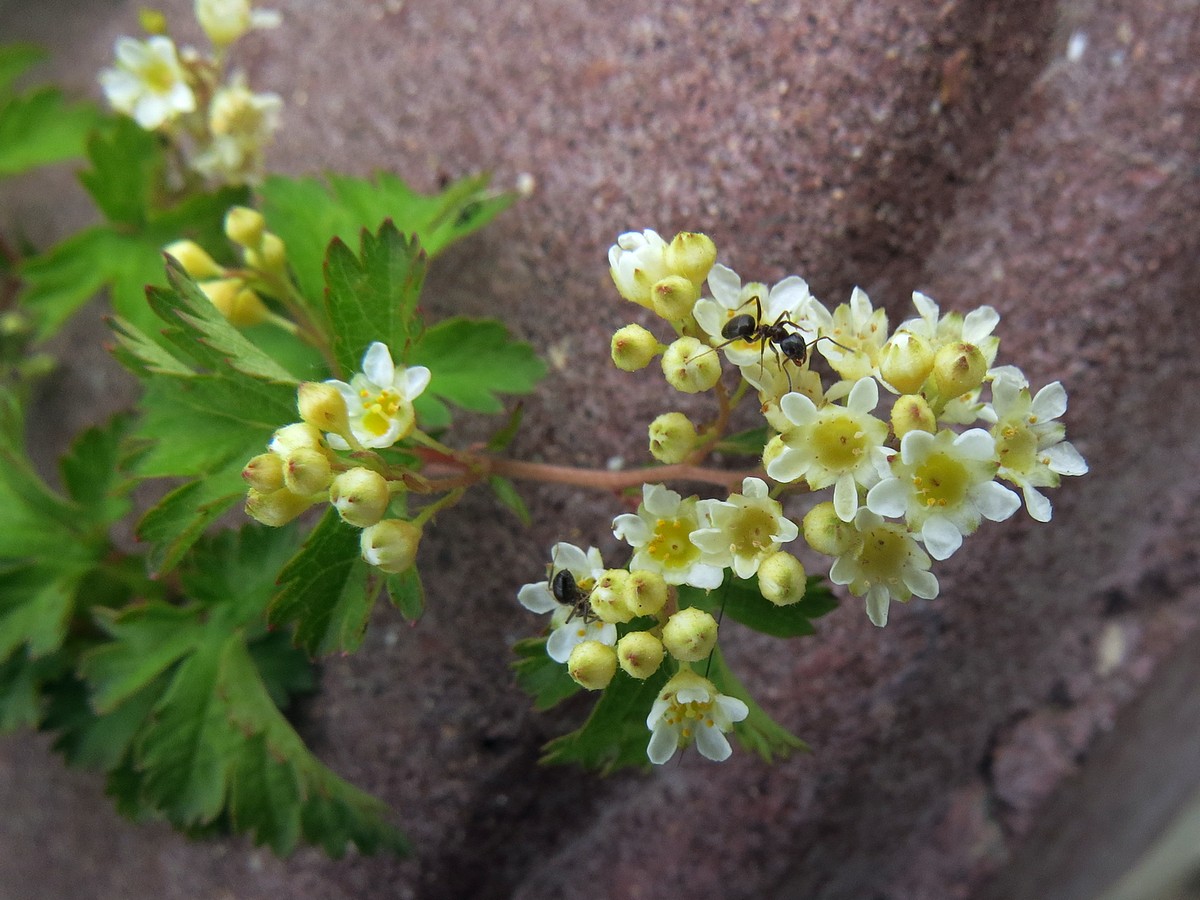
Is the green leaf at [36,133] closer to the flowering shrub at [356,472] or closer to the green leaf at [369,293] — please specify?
the flowering shrub at [356,472]

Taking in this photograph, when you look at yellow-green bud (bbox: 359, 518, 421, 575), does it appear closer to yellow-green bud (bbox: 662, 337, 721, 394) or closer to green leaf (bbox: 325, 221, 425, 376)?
green leaf (bbox: 325, 221, 425, 376)

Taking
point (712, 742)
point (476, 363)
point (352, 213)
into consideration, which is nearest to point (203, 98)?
point (352, 213)

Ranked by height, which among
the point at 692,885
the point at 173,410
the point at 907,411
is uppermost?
the point at 907,411

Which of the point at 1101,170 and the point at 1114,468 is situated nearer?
the point at 1101,170

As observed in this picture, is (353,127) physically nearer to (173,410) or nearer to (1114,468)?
(173,410)

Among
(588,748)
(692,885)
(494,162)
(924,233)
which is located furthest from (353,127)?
(692,885)

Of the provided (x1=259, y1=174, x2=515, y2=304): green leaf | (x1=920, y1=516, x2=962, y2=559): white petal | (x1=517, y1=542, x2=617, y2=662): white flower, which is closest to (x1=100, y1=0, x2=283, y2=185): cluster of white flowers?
(x1=259, y1=174, x2=515, y2=304): green leaf
